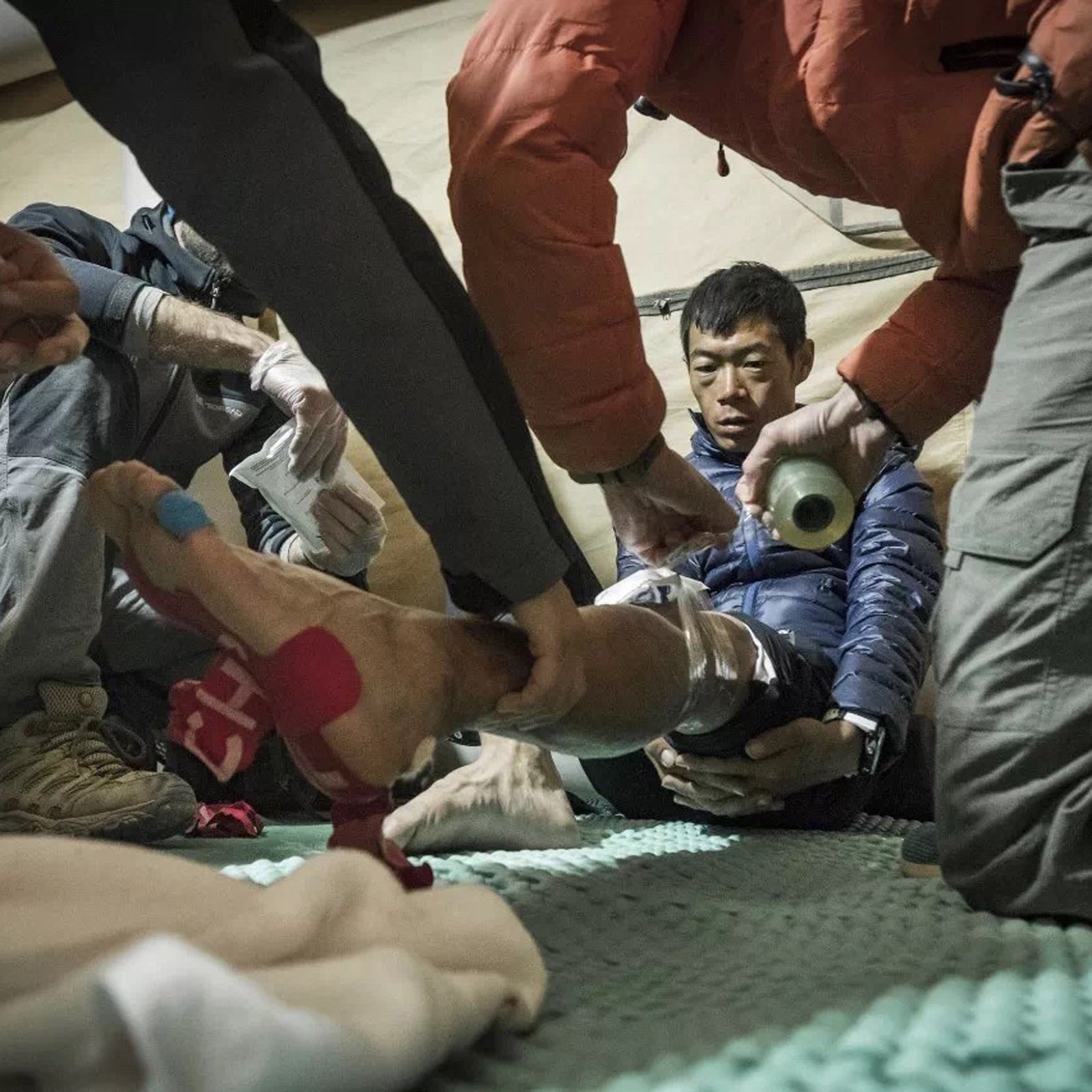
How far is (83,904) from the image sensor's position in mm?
391

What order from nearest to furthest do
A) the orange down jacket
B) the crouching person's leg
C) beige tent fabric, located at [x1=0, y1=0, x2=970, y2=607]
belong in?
the orange down jacket → the crouching person's leg → beige tent fabric, located at [x1=0, y1=0, x2=970, y2=607]

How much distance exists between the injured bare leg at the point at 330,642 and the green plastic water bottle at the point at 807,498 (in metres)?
0.28

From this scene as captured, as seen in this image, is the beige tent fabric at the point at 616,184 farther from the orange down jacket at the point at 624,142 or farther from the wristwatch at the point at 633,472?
the orange down jacket at the point at 624,142

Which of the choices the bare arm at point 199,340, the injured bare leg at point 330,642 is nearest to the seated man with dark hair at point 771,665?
the injured bare leg at point 330,642

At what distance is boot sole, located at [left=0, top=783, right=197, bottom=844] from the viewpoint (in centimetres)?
101

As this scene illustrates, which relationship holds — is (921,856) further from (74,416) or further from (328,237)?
(74,416)

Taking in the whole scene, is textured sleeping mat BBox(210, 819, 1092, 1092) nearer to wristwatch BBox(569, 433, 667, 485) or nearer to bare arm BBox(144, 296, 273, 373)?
wristwatch BBox(569, 433, 667, 485)

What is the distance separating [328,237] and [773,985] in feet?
1.31

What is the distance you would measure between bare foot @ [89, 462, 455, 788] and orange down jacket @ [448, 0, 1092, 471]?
258 mm

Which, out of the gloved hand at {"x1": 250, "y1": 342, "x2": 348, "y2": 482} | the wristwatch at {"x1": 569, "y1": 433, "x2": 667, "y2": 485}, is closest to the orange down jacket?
the wristwatch at {"x1": 569, "y1": 433, "x2": 667, "y2": 485}

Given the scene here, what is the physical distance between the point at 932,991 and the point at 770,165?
0.66 meters

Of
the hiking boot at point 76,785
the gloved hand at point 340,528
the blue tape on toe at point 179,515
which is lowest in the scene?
the hiking boot at point 76,785

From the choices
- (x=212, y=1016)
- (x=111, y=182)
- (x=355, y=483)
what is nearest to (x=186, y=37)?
(x=212, y=1016)

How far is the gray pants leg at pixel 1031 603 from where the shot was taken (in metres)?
0.62
